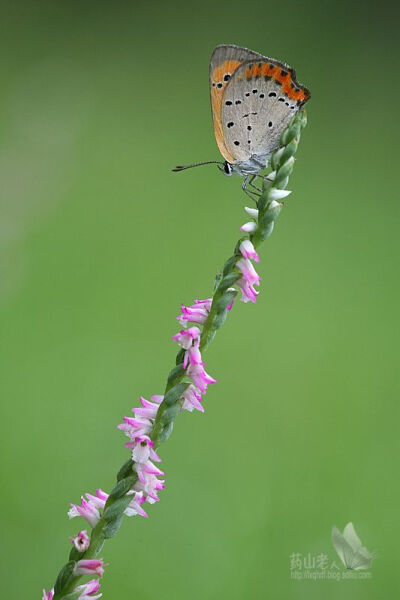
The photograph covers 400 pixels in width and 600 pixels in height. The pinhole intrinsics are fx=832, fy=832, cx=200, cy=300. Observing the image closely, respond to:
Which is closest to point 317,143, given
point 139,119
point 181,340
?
point 139,119

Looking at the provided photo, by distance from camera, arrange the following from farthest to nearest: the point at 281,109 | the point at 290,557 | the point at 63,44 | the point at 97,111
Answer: the point at 63,44
the point at 97,111
the point at 290,557
the point at 281,109

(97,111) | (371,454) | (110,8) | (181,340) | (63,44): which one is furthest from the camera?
(110,8)

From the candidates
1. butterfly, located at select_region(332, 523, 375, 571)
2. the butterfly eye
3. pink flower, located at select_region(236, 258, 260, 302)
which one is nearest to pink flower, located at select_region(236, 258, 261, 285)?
pink flower, located at select_region(236, 258, 260, 302)

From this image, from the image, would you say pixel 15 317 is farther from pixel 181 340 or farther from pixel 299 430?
pixel 181 340

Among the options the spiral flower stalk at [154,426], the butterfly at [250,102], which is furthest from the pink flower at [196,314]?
the butterfly at [250,102]

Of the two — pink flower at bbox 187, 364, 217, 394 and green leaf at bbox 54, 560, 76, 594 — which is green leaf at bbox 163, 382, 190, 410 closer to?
pink flower at bbox 187, 364, 217, 394

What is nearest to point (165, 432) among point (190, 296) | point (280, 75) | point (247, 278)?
point (247, 278)

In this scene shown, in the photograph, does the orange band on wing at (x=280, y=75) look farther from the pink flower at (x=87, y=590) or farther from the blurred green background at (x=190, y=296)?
the blurred green background at (x=190, y=296)
